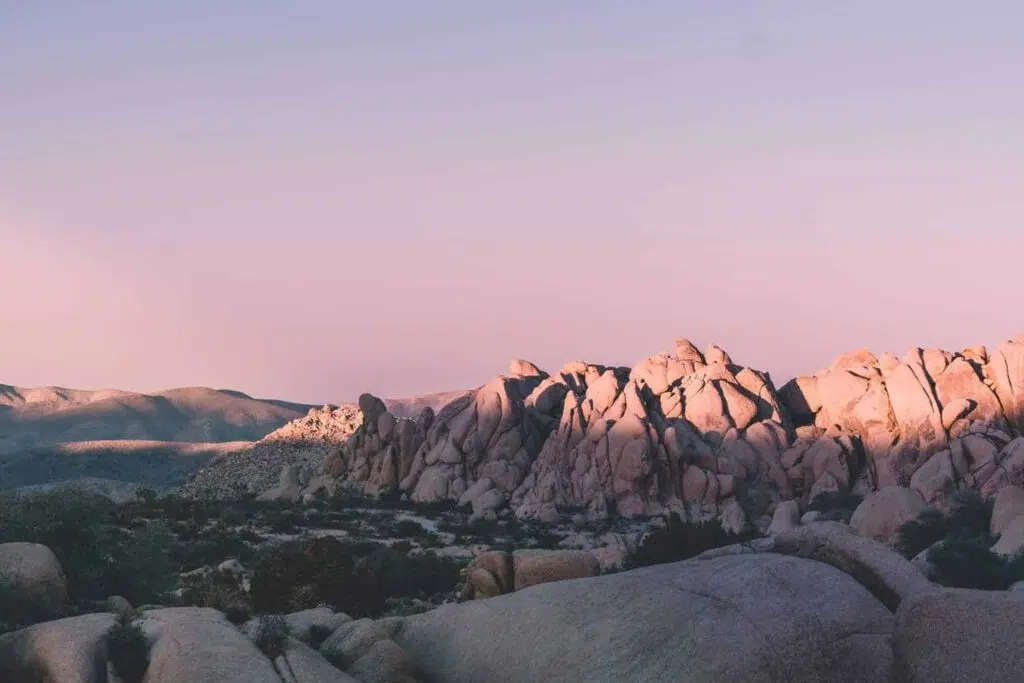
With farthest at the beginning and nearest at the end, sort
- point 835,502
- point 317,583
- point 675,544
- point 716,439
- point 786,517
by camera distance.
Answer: point 716,439, point 835,502, point 786,517, point 675,544, point 317,583

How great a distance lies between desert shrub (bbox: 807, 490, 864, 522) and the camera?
67812 mm

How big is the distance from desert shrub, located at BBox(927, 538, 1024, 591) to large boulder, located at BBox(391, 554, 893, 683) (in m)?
9.24

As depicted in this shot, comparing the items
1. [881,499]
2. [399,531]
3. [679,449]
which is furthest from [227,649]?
[679,449]

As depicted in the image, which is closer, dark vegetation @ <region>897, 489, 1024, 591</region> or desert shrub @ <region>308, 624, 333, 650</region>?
desert shrub @ <region>308, 624, 333, 650</region>

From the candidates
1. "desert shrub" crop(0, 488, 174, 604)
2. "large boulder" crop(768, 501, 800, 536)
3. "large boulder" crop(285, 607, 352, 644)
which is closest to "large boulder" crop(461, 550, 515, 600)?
"large boulder" crop(285, 607, 352, 644)

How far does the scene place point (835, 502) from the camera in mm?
70000

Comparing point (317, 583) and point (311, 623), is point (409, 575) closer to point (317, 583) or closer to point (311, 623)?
point (317, 583)

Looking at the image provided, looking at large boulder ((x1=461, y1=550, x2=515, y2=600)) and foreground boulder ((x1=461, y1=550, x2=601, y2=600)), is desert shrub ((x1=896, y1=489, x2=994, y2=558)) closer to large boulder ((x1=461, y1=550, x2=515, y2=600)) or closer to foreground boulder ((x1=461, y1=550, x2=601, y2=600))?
foreground boulder ((x1=461, y1=550, x2=601, y2=600))

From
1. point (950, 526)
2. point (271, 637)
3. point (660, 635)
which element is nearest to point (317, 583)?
point (271, 637)

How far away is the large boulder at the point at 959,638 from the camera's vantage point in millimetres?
14703

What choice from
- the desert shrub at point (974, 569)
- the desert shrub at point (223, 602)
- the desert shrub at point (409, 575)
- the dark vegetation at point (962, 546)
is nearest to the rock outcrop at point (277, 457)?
the desert shrub at point (409, 575)

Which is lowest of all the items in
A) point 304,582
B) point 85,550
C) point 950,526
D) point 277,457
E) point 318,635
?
Result: point 950,526

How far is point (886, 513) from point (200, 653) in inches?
1474

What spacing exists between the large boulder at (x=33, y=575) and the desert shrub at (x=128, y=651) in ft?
18.4
